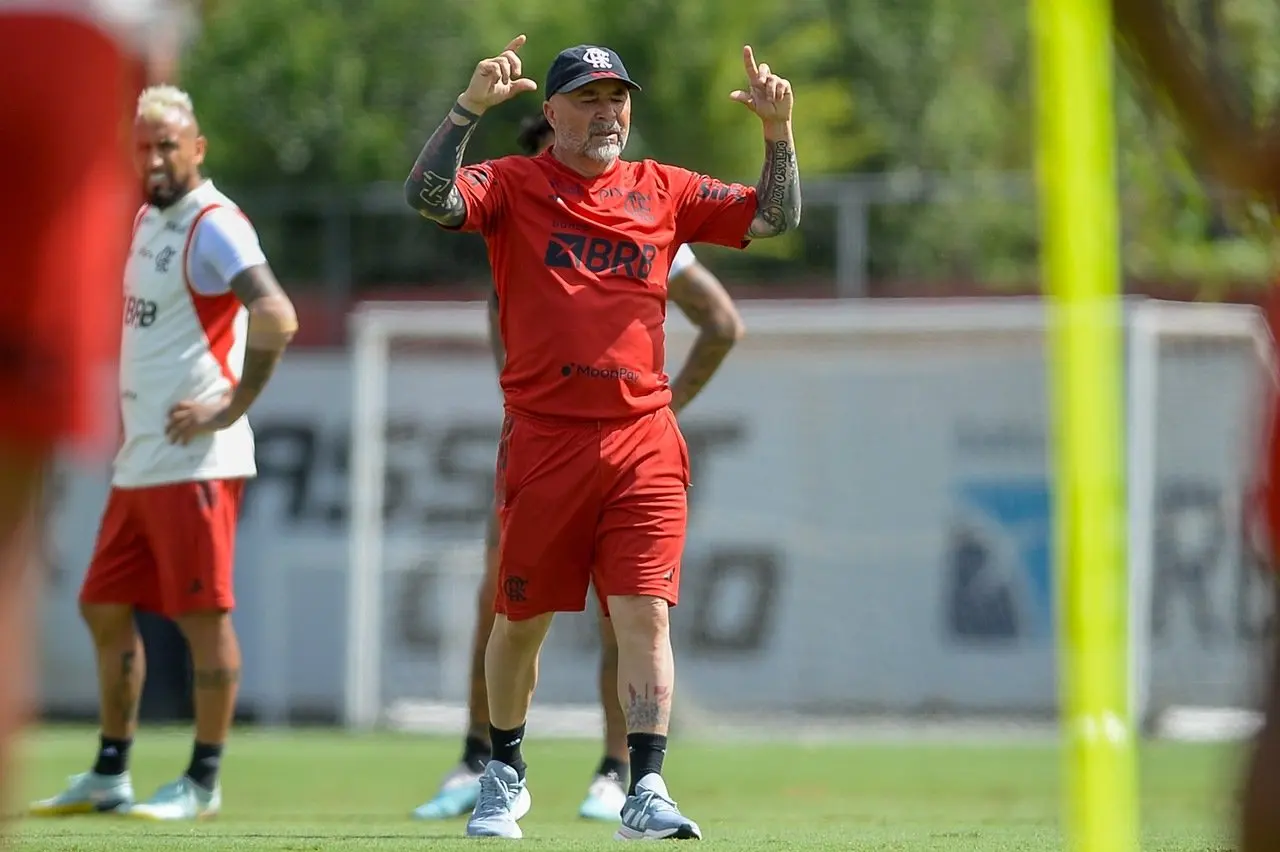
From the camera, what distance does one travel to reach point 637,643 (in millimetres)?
6328

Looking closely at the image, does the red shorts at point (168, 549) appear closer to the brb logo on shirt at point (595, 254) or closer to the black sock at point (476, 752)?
the black sock at point (476, 752)

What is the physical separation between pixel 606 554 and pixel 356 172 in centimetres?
1820

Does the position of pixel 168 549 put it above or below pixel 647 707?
above

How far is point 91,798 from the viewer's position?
8.14 meters

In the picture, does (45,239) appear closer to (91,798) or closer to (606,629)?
(606,629)

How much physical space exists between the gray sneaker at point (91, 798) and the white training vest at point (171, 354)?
1.11 metres

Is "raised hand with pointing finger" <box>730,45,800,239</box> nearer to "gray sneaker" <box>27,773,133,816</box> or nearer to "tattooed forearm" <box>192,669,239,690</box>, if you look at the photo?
"tattooed forearm" <box>192,669,239,690</box>

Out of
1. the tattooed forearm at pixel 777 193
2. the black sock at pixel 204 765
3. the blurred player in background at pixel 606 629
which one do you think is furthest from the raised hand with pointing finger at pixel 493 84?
the black sock at pixel 204 765

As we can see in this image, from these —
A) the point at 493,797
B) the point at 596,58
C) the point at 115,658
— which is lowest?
the point at 493,797

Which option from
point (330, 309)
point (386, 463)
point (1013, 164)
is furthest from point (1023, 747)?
point (1013, 164)

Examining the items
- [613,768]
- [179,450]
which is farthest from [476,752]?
[179,450]

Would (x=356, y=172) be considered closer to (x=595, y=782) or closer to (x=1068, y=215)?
(x=595, y=782)

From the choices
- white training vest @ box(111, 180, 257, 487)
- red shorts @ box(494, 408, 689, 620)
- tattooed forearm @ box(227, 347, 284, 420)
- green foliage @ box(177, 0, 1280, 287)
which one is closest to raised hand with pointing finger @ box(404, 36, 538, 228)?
red shorts @ box(494, 408, 689, 620)

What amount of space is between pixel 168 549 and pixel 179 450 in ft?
1.20
